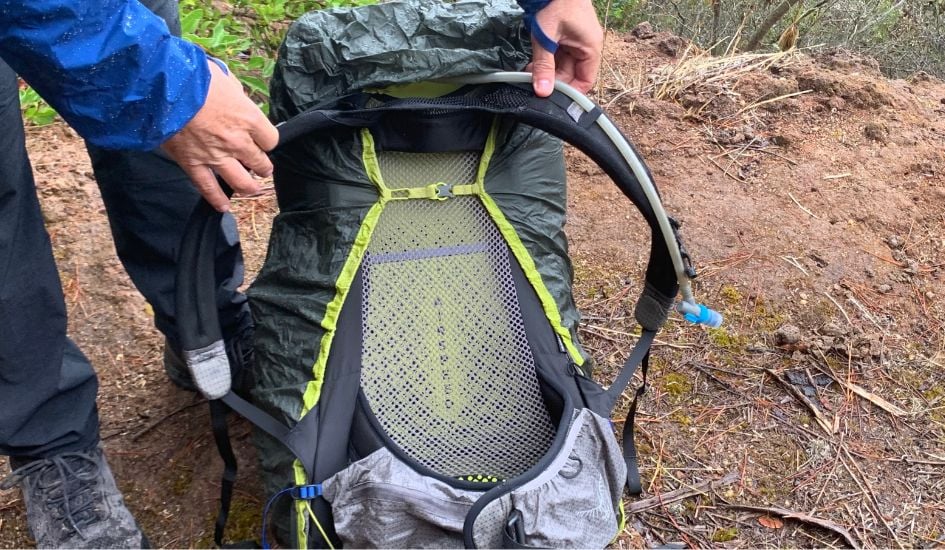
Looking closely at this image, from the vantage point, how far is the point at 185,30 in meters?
1.87

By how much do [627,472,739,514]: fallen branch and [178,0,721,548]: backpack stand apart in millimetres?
64

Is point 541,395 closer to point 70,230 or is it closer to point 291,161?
point 291,161

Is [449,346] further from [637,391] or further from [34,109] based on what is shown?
[34,109]

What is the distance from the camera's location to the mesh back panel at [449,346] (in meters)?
1.26

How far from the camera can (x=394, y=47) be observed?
3.93 ft

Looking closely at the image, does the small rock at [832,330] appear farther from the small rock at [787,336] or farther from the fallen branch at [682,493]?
the fallen branch at [682,493]

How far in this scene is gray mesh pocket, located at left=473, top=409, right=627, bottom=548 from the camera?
108 cm

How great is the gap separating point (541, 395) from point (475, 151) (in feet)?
1.54

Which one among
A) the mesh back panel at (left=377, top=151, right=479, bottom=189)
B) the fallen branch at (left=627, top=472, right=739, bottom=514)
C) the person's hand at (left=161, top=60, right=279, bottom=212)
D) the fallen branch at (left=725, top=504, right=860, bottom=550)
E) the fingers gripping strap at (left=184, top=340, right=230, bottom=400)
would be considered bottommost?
the fallen branch at (left=725, top=504, right=860, bottom=550)

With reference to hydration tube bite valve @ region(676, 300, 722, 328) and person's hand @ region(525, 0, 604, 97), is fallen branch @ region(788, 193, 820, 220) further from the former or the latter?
person's hand @ region(525, 0, 604, 97)

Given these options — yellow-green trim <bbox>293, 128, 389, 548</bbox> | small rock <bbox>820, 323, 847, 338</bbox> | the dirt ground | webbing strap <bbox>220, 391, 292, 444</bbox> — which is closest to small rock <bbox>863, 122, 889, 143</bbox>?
the dirt ground

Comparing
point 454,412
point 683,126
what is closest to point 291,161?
point 454,412

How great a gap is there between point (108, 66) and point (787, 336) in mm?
1579

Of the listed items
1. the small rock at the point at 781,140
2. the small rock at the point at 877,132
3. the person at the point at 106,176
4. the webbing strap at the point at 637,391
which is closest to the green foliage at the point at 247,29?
the person at the point at 106,176
